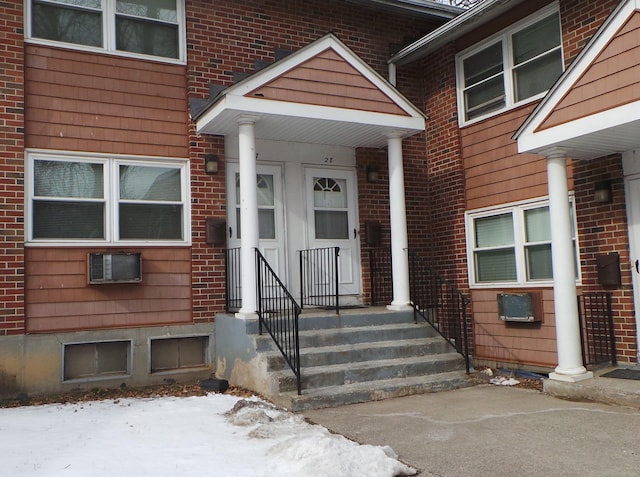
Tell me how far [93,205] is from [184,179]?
120 centimetres

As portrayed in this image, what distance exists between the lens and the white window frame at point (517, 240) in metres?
7.50

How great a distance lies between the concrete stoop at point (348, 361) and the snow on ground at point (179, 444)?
1.60 ft

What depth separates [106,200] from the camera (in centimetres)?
746

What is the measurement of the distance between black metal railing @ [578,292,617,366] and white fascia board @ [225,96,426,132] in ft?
10.0

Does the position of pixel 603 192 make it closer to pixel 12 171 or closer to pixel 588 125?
pixel 588 125

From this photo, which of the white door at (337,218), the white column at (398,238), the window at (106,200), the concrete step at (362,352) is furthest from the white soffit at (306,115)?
the concrete step at (362,352)

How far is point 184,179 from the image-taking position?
793cm

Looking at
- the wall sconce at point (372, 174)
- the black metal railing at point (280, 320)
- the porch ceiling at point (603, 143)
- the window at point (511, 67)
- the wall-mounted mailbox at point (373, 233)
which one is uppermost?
the window at point (511, 67)

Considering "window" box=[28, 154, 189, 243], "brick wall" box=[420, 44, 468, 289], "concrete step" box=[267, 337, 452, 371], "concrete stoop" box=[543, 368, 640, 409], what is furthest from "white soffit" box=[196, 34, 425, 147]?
"concrete stoop" box=[543, 368, 640, 409]

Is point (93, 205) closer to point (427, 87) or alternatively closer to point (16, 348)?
point (16, 348)

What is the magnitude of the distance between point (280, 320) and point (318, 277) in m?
1.81

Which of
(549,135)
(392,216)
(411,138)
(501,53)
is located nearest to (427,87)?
(411,138)

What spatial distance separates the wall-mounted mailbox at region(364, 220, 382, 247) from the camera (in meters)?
8.98

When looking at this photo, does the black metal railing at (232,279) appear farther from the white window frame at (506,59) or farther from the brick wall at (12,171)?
the white window frame at (506,59)
